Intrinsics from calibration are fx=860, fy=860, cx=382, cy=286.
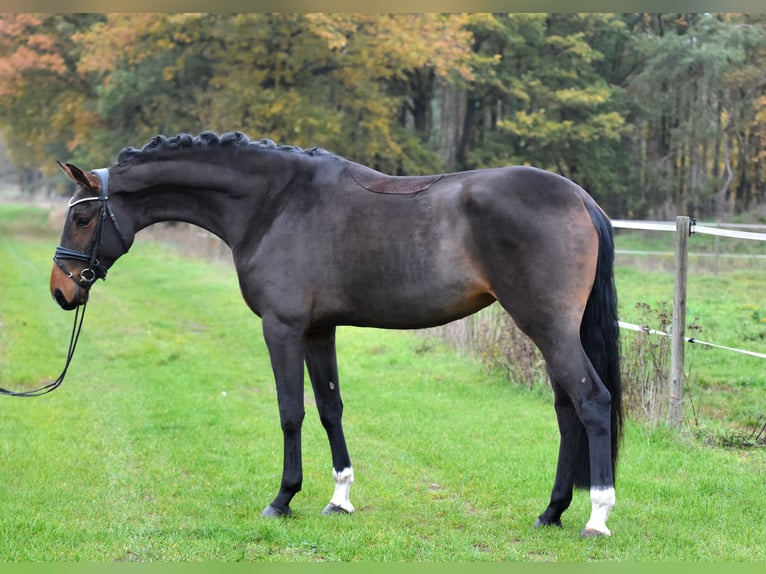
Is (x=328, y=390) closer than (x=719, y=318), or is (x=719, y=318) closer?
(x=328, y=390)

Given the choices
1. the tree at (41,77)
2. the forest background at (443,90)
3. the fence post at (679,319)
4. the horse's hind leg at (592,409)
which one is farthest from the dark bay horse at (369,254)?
the tree at (41,77)

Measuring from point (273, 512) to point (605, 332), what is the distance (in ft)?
7.50

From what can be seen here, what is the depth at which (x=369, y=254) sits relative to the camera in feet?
16.5

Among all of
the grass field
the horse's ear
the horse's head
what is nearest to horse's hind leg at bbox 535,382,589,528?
the grass field

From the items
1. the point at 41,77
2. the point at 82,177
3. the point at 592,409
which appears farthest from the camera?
→ the point at 41,77

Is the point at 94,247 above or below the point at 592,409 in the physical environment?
above

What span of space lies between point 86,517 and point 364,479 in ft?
6.31

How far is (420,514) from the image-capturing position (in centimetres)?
535

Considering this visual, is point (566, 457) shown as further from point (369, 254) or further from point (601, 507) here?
point (369, 254)

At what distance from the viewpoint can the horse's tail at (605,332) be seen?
194 inches

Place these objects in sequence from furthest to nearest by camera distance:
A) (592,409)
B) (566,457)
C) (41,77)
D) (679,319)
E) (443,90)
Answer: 1. (41,77)
2. (443,90)
3. (679,319)
4. (566,457)
5. (592,409)

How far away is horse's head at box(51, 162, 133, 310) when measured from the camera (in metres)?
5.29

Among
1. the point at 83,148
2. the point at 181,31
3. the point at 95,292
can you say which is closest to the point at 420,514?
the point at 95,292

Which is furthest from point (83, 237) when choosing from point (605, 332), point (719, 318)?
point (719, 318)
